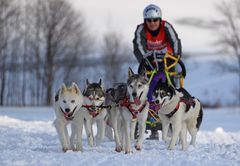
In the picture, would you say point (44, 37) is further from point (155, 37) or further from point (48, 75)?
point (155, 37)

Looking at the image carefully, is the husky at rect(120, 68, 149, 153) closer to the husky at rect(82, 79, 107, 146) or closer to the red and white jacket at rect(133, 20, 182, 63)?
the husky at rect(82, 79, 107, 146)

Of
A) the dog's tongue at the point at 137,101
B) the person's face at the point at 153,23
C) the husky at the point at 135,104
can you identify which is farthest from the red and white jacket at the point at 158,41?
the dog's tongue at the point at 137,101

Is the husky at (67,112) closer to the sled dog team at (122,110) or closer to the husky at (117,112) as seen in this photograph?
the sled dog team at (122,110)

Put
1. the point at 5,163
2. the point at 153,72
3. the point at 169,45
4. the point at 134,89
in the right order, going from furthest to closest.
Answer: the point at 169,45, the point at 153,72, the point at 134,89, the point at 5,163

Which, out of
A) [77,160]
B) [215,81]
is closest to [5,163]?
[77,160]

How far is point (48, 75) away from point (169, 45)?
29.6 m

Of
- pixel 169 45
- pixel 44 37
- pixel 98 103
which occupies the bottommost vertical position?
pixel 98 103

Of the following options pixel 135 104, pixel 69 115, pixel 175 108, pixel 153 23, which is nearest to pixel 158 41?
pixel 153 23

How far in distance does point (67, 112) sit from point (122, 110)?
76cm

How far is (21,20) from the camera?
36.9m

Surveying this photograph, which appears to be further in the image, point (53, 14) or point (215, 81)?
point (215, 81)

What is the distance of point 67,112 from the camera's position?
6484 mm

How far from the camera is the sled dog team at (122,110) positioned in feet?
21.8

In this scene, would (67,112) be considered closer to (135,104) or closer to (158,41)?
(135,104)
